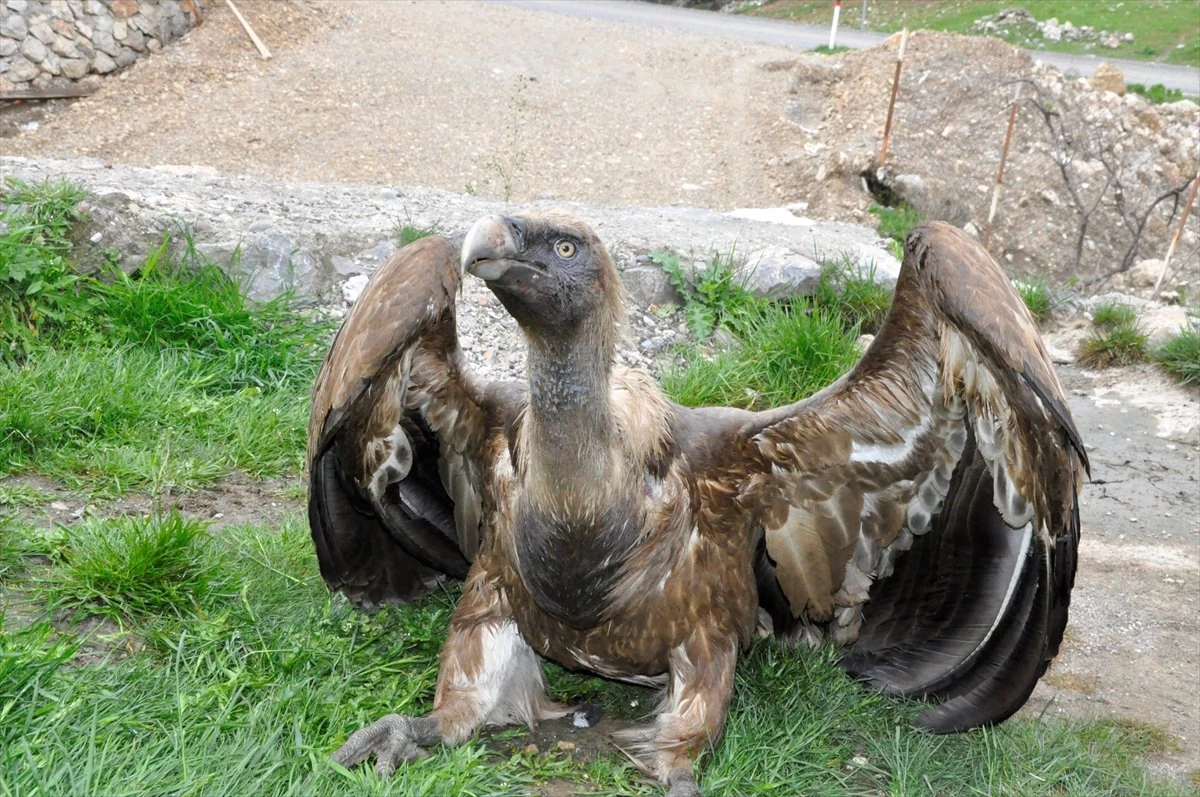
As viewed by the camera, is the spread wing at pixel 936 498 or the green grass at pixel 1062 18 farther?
the green grass at pixel 1062 18

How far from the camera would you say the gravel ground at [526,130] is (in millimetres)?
6375

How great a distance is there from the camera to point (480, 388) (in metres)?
3.96

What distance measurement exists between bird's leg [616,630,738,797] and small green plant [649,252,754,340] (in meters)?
3.28

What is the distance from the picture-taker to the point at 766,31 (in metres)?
24.4

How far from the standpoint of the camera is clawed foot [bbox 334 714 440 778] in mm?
3391

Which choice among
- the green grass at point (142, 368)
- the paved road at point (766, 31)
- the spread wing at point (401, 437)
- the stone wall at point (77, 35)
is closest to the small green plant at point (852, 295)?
the green grass at point (142, 368)

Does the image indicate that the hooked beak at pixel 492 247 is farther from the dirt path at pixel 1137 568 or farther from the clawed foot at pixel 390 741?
the dirt path at pixel 1137 568

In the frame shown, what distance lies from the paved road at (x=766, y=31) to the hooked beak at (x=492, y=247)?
19.4 meters

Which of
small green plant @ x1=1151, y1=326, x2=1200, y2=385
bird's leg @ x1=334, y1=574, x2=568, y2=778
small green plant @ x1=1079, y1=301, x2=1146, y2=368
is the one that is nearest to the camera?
bird's leg @ x1=334, y1=574, x2=568, y2=778

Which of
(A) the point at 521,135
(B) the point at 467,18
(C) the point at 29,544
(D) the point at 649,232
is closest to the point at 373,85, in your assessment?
(A) the point at 521,135

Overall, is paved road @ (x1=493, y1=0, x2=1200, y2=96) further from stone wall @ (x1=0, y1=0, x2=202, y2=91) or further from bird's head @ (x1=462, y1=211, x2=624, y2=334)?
bird's head @ (x1=462, y1=211, x2=624, y2=334)

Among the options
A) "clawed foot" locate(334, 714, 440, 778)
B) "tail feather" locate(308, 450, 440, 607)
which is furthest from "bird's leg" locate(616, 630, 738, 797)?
"tail feather" locate(308, 450, 440, 607)

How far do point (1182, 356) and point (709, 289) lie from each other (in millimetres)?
3351

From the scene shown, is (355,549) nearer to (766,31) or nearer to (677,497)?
(677,497)
